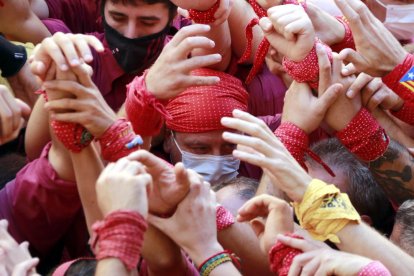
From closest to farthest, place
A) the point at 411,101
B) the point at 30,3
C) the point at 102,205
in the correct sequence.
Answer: the point at 102,205, the point at 411,101, the point at 30,3

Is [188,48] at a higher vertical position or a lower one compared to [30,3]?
higher

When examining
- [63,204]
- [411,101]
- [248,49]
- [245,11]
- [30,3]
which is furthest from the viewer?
[30,3]

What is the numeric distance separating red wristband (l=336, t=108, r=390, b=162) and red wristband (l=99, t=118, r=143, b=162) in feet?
2.31

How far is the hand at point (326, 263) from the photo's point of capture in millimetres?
1944

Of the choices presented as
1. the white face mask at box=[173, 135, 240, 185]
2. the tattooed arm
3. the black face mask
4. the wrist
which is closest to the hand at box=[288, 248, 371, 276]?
the wrist

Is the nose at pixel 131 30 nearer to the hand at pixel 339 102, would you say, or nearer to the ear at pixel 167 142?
the ear at pixel 167 142

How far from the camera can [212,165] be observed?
9.96 feet

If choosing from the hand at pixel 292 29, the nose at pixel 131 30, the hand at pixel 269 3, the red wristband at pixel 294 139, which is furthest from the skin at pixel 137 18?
the red wristband at pixel 294 139

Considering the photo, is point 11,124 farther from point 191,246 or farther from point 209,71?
point 209,71

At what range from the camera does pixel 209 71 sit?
10.1 ft

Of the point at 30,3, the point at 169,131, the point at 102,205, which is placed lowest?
the point at 169,131

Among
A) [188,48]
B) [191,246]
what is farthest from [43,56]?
[191,246]

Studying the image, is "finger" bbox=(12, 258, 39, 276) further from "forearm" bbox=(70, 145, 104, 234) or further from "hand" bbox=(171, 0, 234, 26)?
"hand" bbox=(171, 0, 234, 26)

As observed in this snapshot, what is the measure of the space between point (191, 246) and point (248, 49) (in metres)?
1.02
